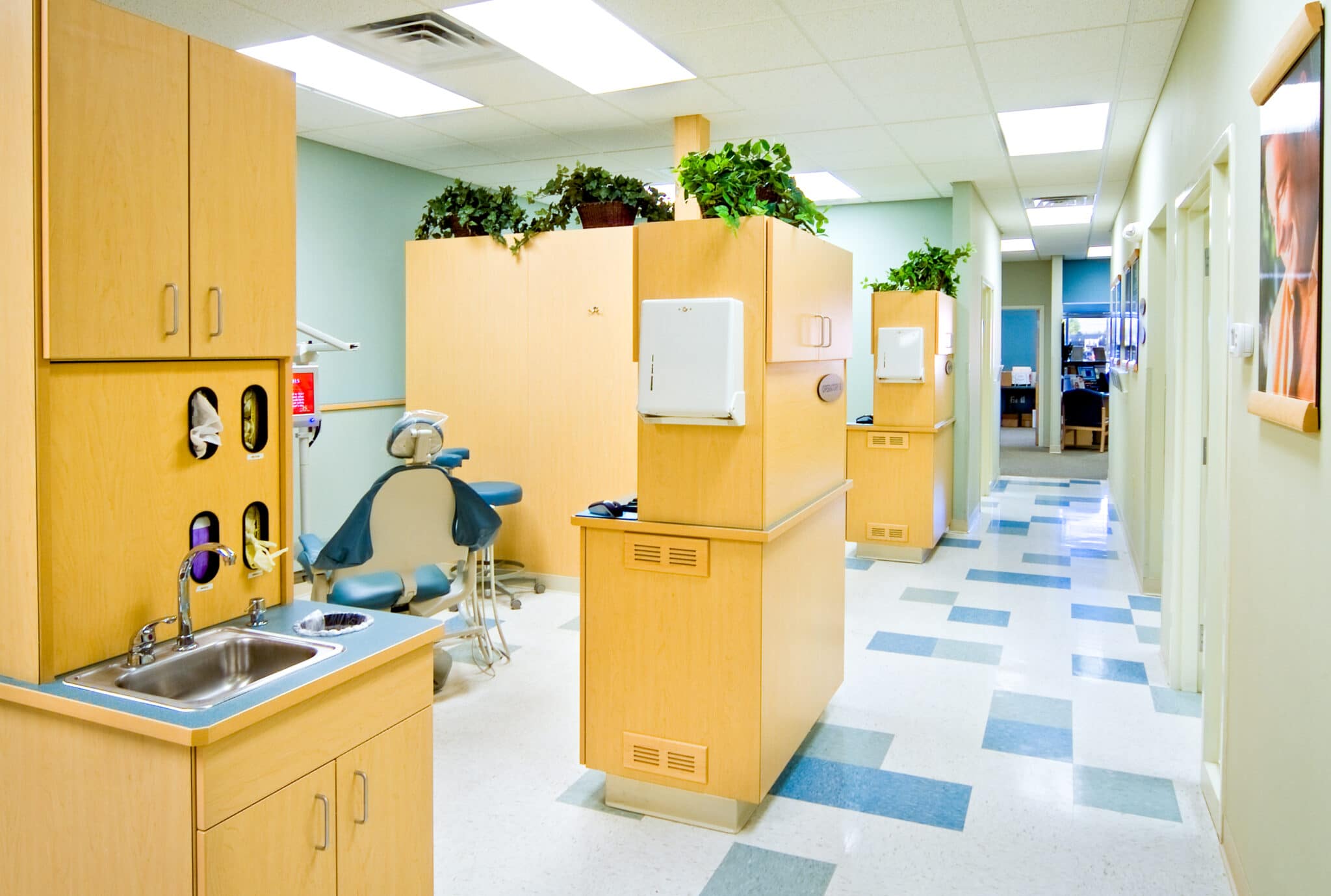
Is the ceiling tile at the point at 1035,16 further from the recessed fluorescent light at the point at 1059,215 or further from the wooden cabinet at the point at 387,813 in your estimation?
the recessed fluorescent light at the point at 1059,215

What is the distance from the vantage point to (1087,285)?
1505 centimetres

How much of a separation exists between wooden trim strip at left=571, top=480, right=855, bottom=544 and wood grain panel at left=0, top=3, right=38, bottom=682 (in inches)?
57.3

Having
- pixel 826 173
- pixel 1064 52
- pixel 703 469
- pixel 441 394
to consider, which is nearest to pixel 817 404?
pixel 703 469

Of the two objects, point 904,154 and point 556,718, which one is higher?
point 904,154

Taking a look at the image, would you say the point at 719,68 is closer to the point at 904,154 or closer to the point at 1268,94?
the point at 904,154

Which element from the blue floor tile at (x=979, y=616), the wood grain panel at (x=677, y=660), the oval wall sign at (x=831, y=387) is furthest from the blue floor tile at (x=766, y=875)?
the blue floor tile at (x=979, y=616)

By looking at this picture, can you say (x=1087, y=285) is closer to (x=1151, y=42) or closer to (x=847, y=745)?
(x=1151, y=42)

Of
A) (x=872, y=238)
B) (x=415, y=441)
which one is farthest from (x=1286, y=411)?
(x=872, y=238)

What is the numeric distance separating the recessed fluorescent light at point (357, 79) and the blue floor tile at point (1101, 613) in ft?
14.2

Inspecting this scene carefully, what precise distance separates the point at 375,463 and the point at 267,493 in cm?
437

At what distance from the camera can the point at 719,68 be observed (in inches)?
179

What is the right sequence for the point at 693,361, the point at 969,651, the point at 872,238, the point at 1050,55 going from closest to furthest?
the point at 693,361, the point at 1050,55, the point at 969,651, the point at 872,238

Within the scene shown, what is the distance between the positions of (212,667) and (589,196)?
13.2 feet

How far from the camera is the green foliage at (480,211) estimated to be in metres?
5.71
